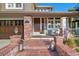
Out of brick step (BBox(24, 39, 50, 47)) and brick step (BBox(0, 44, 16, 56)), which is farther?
brick step (BBox(24, 39, 50, 47))

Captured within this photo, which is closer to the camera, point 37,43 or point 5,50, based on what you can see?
point 5,50

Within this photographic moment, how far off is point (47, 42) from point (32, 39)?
63 centimetres

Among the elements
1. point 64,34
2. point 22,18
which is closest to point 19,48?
point 64,34

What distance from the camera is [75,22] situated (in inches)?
220

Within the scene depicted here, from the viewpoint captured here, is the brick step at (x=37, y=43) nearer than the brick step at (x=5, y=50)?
No

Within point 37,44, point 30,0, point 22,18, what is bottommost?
point 37,44

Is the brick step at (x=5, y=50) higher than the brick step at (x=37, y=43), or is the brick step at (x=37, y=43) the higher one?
the brick step at (x=5, y=50)

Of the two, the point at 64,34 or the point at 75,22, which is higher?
the point at 75,22

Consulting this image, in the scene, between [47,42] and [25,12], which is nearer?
[47,42]

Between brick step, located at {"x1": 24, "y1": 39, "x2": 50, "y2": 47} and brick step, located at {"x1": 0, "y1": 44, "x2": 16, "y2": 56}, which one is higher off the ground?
brick step, located at {"x1": 0, "y1": 44, "x2": 16, "y2": 56}

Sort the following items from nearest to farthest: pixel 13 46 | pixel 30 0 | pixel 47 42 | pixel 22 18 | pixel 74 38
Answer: pixel 30 0 < pixel 13 46 < pixel 74 38 < pixel 47 42 < pixel 22 18

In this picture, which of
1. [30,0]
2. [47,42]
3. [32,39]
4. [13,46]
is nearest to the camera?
[30,0]

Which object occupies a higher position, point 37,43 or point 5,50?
point 5,50

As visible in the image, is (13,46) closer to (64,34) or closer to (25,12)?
(64,34)
